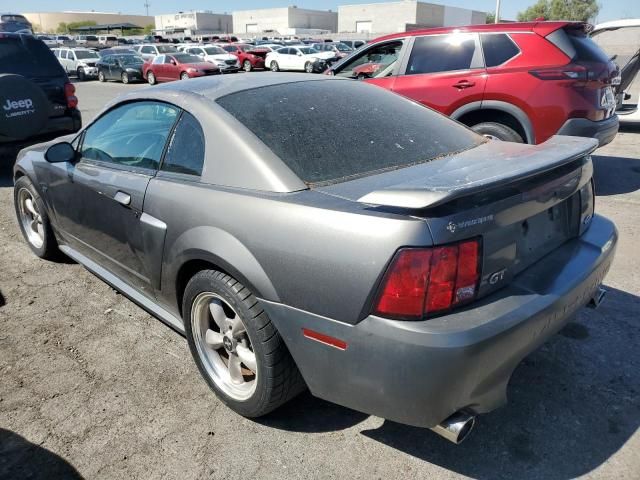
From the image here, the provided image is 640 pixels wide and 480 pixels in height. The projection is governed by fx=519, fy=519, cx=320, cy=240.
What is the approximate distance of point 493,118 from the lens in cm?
609

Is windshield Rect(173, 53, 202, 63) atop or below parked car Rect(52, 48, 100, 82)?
atop

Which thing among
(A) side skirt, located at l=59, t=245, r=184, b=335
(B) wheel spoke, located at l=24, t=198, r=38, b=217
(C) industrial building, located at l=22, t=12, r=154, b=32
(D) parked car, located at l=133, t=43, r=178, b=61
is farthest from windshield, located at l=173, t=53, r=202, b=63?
(C) industrial building, located at l=22, t=12, r=154, b=32

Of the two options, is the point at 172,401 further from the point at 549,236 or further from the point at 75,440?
the point at 549,236

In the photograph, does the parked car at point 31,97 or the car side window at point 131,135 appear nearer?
the car side window at point 131,135

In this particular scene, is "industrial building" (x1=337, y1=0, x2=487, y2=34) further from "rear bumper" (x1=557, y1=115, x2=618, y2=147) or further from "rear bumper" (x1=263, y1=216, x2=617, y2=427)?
"rear bumper" (x1=263, y1=216, x2=617, y2=427)

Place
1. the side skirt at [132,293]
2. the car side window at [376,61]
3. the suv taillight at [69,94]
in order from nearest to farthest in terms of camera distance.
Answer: the side skirt at [132,293] → the car side window at [376,61] → the suv taillight at [69,94]

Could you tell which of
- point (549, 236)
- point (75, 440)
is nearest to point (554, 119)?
point (549, 236)

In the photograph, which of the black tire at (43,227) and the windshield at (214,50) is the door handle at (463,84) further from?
the windshield at (214,50)

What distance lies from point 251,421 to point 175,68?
23605mm

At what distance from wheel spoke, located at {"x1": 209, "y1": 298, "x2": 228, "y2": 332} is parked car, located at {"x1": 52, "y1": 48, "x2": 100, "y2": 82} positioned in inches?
1184

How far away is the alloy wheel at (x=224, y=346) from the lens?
97.5 inches

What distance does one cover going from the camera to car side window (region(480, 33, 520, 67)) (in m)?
5.86

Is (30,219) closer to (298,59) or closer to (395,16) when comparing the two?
(298,59)

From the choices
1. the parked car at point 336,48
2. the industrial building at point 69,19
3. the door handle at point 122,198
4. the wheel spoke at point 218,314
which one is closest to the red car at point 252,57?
the parked car at point 336,48
